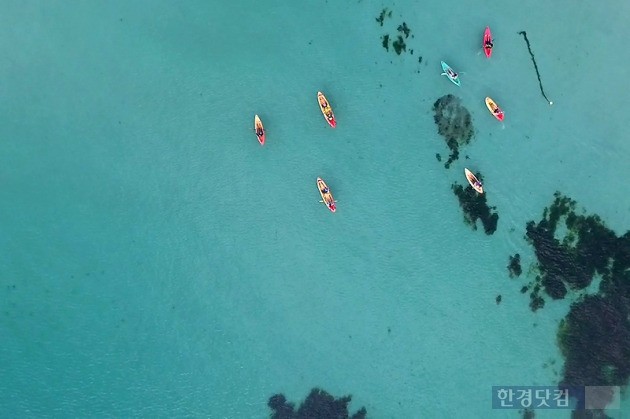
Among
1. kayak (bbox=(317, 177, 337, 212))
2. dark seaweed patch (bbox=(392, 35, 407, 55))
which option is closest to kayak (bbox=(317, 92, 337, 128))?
kayak (bbox=(317, 177, 337, 212))

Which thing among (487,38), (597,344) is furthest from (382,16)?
(597,344)

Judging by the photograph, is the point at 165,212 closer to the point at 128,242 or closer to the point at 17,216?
the point at 128,242

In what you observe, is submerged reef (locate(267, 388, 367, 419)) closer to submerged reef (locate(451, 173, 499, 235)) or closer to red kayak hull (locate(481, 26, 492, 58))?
submerged reef (locate(451, 173, 499, 235))

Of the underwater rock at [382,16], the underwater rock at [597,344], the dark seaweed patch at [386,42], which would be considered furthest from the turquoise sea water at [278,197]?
the underwater rock at [597,344]

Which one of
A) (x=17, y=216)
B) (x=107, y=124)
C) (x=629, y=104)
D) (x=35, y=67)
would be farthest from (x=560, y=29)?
(x=17, y=216)

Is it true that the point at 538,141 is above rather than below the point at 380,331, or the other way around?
above

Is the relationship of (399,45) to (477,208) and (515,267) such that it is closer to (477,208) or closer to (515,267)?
(477,208)

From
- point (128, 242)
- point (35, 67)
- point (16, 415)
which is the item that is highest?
point (35, 67)
